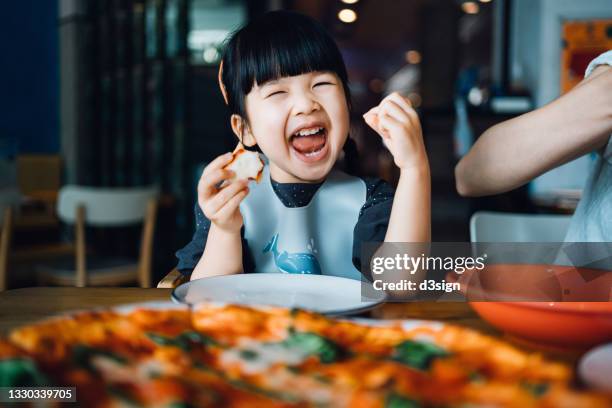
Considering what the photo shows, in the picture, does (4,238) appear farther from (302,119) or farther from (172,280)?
(302,119)

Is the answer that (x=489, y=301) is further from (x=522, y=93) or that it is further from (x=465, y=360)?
(x=522, y=93)

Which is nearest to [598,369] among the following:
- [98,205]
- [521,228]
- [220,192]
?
[220,192]

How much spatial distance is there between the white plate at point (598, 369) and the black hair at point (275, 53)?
31.5 inches

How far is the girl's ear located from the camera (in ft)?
4.11

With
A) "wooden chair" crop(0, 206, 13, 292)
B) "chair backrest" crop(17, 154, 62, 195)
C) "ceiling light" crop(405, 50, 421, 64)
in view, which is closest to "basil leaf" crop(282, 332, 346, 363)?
"wooden chair" crop(0, 206, 13, 292)

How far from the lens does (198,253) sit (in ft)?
4.10

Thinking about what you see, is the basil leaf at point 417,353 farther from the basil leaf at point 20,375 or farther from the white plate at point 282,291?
the basil leaf at point 20,375

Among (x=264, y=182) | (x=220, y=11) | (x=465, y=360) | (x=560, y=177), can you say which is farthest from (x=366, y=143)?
(x=465, y=360)

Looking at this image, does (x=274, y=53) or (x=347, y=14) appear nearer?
(x=274, y=53)

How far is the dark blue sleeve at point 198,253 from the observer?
1248 mm

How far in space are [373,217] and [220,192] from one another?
404 millimetres

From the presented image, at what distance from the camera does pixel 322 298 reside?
0.82 metres

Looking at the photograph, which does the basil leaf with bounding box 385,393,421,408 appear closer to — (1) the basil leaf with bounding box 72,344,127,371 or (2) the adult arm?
(1) the basil leaf with bounding box 72,344,127,371

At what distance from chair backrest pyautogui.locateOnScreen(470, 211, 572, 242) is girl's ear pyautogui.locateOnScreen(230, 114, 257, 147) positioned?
0.69 meters
